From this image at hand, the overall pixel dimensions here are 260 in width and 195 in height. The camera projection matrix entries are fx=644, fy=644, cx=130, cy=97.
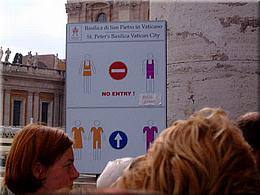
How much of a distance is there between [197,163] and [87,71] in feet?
14.9

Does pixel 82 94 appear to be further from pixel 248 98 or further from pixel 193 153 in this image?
pixel 193 153

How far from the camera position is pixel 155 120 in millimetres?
5270

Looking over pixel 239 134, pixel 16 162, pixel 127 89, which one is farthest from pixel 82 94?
pixel 239 134

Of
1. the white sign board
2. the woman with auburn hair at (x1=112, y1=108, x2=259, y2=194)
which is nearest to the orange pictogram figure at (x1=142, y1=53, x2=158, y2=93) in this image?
the white sign board

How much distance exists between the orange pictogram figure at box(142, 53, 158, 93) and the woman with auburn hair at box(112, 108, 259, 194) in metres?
4.14

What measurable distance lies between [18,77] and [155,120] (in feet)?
105

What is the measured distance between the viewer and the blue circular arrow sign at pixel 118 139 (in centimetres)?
530

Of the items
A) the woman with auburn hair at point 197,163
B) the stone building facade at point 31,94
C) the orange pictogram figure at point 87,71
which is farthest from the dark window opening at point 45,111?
the woman with auburn hair at point 197,163

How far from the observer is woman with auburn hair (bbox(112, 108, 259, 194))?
41.4 inches

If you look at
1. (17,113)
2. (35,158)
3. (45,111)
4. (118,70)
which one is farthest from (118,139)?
(45,111)

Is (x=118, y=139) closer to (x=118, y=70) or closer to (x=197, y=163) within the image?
(x=118, y=70)

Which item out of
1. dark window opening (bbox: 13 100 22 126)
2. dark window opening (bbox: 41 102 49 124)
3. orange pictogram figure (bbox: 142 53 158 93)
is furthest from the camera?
dark window opening (bbox: 41 102 49 124)

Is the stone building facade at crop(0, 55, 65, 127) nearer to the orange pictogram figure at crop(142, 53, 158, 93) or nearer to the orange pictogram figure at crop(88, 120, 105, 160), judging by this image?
the orange pictogram figure at crop(88, 120, 105, 160)

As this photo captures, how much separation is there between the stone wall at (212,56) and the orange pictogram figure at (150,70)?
24 centimetres
